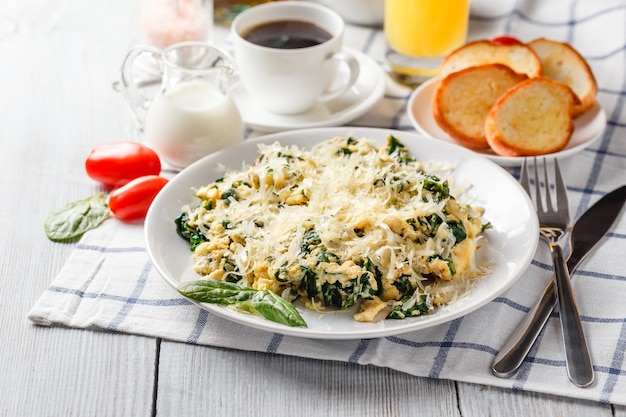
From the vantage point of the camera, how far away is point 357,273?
2031 mm

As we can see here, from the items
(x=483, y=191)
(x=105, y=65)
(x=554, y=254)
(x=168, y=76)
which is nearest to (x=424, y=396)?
(x=554, y=254)

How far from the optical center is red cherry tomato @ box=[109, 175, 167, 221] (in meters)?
2.69

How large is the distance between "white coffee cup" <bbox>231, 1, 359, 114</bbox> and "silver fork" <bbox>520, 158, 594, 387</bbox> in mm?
967

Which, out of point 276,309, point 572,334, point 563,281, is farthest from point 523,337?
point 276,309

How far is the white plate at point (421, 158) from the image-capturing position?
6.50 ft

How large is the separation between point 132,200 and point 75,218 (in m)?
0.23

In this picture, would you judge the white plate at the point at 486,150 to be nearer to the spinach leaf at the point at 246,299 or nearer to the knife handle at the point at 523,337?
the knife handle at the point at 523,337

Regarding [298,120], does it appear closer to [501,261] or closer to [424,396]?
[501,261]

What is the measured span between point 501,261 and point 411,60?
164 cm

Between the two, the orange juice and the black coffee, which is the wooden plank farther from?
the orange juice

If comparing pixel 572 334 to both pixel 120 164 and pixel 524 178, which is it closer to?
pixel 524 178

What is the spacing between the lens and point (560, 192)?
2689mm

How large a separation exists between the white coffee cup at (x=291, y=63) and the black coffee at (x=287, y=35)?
0.05 feet

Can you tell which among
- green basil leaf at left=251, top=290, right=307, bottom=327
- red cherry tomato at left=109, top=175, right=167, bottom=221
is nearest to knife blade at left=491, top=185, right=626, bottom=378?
green basil leaf at left=251, top=290, right=307, bottom=327
